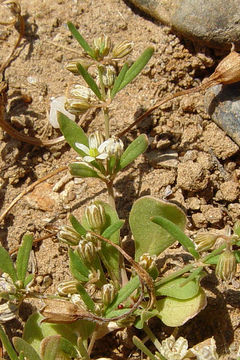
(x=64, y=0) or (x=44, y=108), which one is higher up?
(x=64, y=0)

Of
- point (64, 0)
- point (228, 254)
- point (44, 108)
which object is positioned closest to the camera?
point (228, 254)

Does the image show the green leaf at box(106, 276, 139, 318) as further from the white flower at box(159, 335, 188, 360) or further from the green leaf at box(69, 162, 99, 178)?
the green leaf at box(69, 162, 99, 178)

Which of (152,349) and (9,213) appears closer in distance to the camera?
(152,349)

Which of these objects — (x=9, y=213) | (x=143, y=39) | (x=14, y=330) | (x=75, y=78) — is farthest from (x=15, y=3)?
(x=14, y=330)

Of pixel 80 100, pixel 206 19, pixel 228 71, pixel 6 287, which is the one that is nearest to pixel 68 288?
pixel 6 287

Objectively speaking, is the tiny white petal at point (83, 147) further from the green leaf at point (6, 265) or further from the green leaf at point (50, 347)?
the green leaf at point (50, 347)

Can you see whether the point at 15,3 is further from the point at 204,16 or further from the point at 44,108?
the point at 204,16

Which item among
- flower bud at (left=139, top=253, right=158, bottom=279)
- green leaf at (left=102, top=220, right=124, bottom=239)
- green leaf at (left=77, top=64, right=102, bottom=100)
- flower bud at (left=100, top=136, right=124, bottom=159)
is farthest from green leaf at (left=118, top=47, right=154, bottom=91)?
flower bud at (left=139, top=253, right=158, bottom=279)
